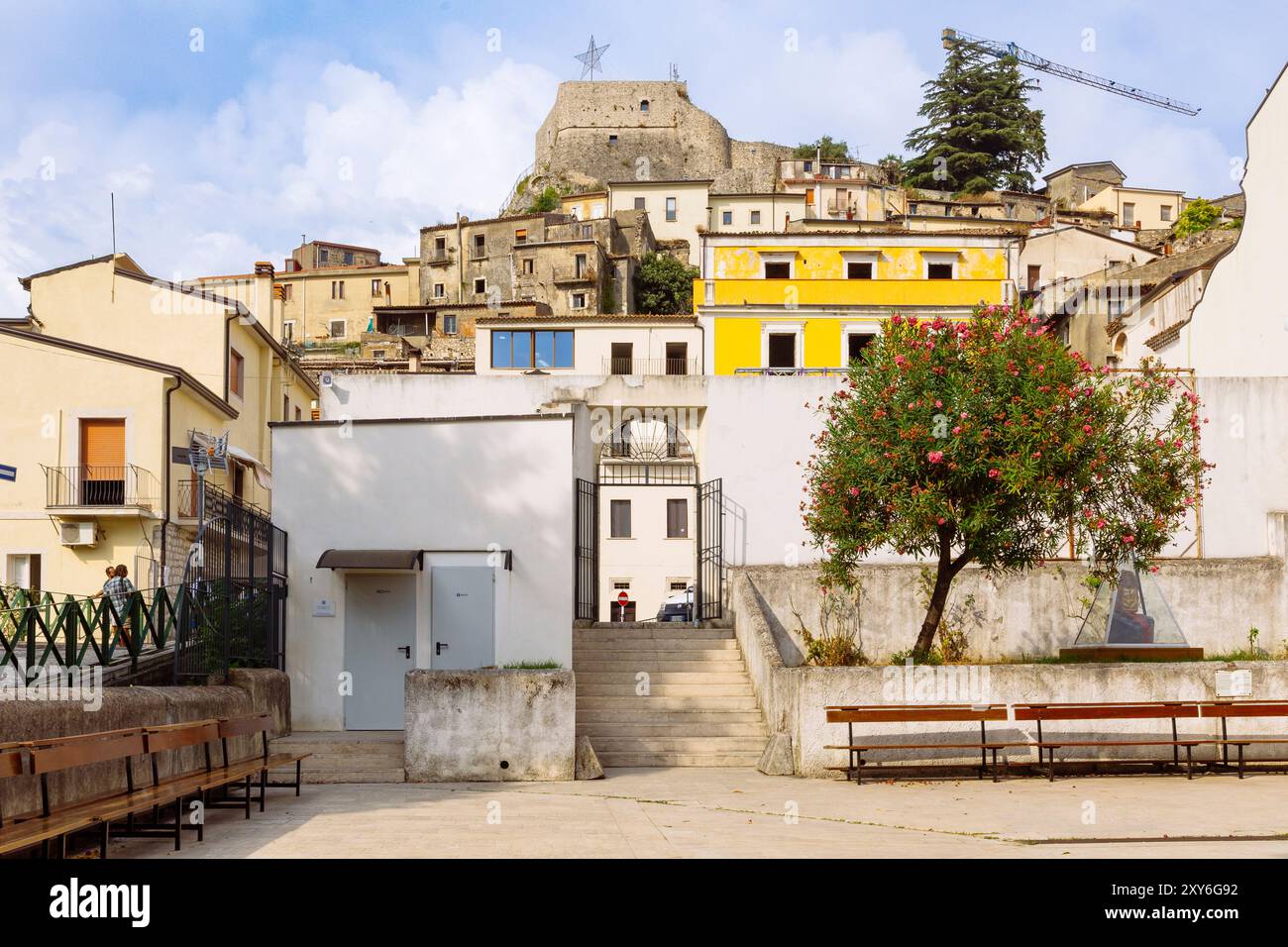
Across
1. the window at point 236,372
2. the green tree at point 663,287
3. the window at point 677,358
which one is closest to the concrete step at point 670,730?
the window at point 236,372

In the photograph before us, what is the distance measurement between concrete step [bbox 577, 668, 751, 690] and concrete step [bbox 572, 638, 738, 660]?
2.59 feet

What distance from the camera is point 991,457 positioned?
16.1m

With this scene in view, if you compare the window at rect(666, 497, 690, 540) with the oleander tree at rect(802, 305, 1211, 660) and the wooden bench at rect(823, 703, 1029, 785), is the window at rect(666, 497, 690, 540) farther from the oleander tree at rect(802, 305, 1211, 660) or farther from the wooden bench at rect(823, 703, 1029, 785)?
the wooden bench at rect(823, 703, 1029, 785)

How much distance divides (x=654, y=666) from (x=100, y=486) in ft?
58.0

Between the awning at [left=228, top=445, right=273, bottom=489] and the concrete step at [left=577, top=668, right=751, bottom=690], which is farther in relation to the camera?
the awning at [left=228, top=445, right=273, bottom=489]

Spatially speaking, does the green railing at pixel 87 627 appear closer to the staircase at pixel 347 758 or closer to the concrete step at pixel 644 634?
the staircase at pixel 347 758

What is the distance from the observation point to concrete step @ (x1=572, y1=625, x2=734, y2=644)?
19.9 metres

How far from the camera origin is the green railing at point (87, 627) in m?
12.2

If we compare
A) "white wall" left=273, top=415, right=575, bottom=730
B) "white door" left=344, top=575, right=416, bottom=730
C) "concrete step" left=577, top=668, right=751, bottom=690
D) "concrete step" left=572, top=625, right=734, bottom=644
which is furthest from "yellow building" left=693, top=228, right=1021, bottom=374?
"white door" left=344, top=575, right=416, bottom=730

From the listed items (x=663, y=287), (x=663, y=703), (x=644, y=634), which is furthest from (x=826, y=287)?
(x=663, y=287)

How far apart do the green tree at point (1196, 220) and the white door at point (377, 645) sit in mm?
59526

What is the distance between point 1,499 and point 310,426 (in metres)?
16.8
